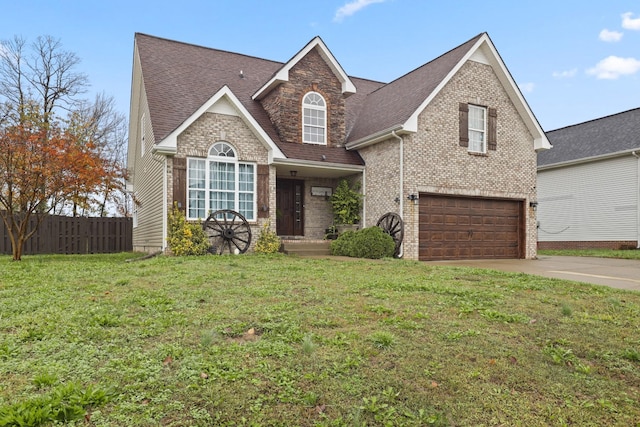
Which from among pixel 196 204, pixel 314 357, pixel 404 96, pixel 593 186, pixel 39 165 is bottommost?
pixel 314 357

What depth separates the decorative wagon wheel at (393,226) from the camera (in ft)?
44.4

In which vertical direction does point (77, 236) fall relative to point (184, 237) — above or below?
below

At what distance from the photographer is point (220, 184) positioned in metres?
13.3

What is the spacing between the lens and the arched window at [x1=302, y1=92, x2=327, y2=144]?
1552 cm

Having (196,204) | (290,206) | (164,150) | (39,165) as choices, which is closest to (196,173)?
(196,204)

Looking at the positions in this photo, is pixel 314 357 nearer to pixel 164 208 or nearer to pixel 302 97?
pixel 164 208

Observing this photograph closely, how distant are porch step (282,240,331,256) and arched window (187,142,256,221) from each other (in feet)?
4.62

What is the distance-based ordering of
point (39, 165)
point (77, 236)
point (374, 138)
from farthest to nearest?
point (77, 236) → point (374, 138) → point (39, 165)

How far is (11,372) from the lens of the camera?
3301 mm

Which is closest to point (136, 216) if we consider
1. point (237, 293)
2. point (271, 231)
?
point (271, 231)

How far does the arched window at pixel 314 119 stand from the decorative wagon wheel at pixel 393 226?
3598 millimetres

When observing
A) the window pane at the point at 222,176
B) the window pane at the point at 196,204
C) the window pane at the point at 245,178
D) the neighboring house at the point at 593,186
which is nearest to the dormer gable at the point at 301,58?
the window pane at the point at 245,178

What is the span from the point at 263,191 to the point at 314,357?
10482 millimetres

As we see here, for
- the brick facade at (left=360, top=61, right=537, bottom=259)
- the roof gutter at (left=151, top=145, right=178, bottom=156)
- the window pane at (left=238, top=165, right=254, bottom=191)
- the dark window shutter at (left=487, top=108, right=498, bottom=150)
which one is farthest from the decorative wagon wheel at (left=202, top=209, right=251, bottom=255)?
the dark window shutter at (left=487, top=108, right=498, bottom=150)
